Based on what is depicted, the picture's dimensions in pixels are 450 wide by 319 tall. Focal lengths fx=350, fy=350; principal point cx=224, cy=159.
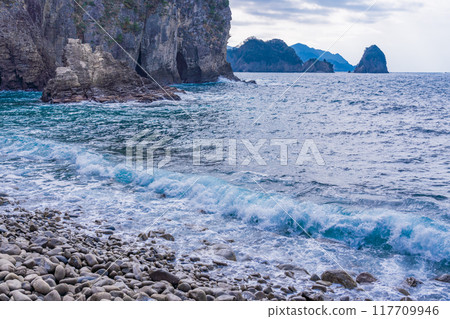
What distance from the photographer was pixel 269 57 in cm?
18750

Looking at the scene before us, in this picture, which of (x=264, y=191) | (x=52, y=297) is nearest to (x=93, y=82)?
(x=264, y=191)

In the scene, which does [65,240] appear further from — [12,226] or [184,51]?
[184,51]

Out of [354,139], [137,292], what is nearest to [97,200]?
[137,292]

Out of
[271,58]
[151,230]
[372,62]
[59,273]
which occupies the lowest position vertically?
[151,230]

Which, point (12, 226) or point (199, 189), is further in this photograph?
point (199, 189)

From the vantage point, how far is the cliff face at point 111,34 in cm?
3734

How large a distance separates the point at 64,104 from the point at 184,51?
3713 centimetres

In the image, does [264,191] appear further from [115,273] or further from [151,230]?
[115,273]

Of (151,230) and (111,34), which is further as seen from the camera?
(111,34)

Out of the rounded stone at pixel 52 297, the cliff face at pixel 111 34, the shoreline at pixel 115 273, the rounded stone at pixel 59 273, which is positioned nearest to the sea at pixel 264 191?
the shoreline at pixel 115 273

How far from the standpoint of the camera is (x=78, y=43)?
31531 mm

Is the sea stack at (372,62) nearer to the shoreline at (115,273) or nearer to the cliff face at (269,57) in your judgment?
the cliff face at (269,57)

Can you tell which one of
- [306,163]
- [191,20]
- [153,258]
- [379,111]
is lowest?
[153,258]

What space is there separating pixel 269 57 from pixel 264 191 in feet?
618
